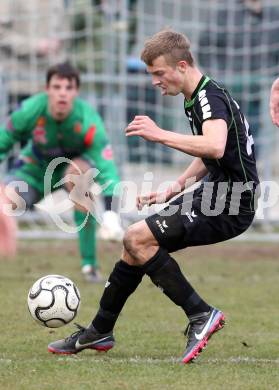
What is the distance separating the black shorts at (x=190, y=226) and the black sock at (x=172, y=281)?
92 millimetres

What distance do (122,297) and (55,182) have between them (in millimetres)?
3784

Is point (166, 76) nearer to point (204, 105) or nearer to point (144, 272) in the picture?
point (204, 105)

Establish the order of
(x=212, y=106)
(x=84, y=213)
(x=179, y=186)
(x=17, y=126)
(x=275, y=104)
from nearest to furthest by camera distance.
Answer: (x=212, y=106), (x=179, y=186), (x=275, y=104), (x=17, y=126), (x=84, y=213)

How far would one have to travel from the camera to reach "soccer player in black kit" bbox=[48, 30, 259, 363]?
559 cm

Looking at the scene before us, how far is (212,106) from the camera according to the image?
5449 millimetres

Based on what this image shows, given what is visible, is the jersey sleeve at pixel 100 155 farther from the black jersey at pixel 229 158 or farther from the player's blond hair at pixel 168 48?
the player's blond hair at pixel 168 48

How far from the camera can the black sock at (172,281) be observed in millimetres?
5652

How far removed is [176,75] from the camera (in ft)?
18.4

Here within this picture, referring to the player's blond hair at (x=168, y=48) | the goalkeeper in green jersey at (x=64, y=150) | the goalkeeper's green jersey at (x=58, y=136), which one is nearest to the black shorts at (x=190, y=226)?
the player's blond hair at (x=168, y=48)

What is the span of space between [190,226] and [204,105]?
69 cm

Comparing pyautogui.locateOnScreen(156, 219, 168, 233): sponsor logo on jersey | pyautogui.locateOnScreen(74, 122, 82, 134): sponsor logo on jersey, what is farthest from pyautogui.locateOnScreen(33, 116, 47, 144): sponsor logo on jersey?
pyautogui.locateOnScreen(156, 219, 168, 233): sponsor logo on jersey

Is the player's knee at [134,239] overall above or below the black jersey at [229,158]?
below

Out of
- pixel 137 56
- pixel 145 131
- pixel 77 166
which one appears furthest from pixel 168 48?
pixel 137 56

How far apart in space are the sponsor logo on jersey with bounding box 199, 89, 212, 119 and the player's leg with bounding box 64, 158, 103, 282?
12.9 feet
